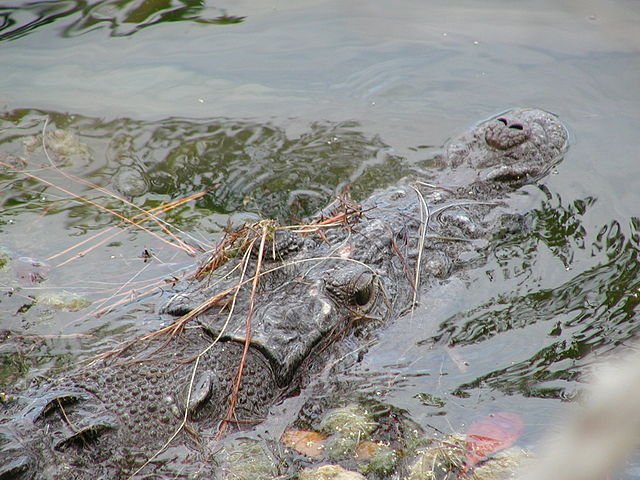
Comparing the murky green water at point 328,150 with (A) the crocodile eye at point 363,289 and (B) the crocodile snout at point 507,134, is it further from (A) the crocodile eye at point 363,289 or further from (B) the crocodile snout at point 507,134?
(B) the crocodile snout at point 507,134

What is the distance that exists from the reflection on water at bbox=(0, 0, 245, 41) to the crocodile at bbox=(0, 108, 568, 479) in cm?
336

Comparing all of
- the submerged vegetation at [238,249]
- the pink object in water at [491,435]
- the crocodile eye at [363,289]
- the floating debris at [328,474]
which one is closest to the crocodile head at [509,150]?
the submerged vegetation at [238,249]

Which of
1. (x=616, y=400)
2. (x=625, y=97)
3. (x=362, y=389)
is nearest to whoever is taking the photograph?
(x=616, y=400)

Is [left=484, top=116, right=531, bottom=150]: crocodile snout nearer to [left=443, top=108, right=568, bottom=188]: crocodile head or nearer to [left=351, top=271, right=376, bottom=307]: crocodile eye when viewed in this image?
[left=443, top=108, right=568, bottom=188]: crocodile head

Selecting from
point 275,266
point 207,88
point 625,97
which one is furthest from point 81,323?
point 625,97

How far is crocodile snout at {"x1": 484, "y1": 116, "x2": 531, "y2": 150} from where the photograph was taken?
528 cm

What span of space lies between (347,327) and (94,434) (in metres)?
1.51

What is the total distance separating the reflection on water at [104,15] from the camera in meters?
7.08

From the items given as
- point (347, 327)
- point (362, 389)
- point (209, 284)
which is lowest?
point (362, 389)

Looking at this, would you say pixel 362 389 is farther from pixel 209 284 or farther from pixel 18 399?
pixel 18 399

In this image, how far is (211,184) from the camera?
18.5ft

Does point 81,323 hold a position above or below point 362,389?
above

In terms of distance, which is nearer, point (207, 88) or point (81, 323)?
point (81, 323)

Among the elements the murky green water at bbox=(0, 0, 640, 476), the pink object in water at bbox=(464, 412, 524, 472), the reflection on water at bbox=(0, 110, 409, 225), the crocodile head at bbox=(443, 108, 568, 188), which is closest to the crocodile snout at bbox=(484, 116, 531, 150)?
the crocodile head at bbox=(443, 108, 568, 188)
